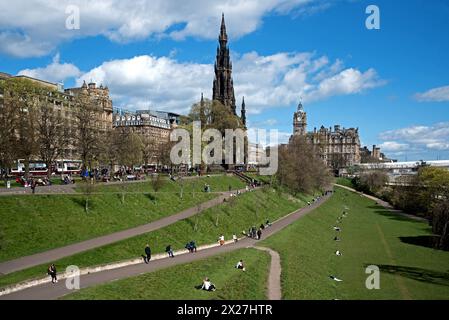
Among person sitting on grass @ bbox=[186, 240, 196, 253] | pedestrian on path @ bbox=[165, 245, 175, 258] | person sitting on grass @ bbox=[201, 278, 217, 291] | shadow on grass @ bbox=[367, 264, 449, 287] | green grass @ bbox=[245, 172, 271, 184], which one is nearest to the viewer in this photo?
person sitting on grass @ bbox=[201, 278, 217, 291]

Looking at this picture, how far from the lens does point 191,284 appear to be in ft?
81.7

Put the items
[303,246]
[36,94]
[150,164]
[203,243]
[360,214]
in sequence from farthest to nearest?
[150,164]
[360,214]
[36,94]
[303,246]
[203,243]

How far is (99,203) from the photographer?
38.4 meters

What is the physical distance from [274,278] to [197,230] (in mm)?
12869

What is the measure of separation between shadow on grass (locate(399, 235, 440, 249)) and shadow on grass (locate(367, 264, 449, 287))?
13.9 meters

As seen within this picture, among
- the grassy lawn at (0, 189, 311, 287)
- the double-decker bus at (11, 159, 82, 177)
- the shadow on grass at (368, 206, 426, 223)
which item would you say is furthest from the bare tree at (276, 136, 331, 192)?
the double-decker bus at (11, 159, 82, 177)

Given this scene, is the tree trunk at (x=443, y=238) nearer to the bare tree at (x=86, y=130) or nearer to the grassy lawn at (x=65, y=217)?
the grassy lawn at (x=65, y=217)

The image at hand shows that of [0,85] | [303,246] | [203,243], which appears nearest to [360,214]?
[303,246]

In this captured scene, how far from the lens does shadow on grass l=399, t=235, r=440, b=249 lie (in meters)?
49.2

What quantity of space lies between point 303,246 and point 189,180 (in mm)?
28711

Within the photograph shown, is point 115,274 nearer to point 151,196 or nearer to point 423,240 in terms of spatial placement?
point 151,196

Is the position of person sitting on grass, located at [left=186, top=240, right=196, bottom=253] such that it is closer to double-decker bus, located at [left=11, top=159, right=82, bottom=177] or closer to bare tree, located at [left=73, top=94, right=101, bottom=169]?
bare tree, located at [left=73, top=94, right=101, bottom=169]

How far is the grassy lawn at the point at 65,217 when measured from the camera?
28.4 metres
